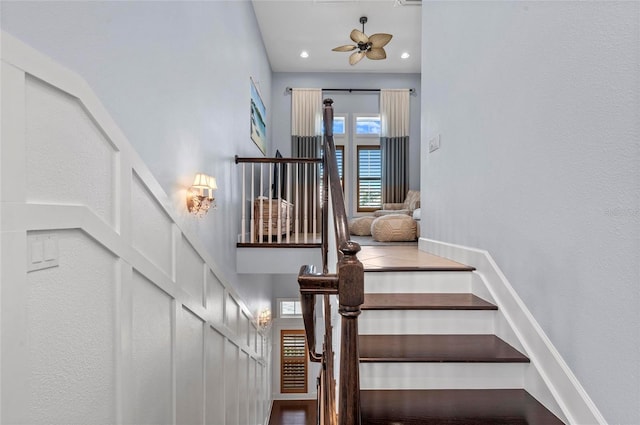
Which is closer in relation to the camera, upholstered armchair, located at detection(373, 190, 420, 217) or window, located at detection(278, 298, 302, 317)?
upholstered armchair, located at detection(373, 190, 420, 217)

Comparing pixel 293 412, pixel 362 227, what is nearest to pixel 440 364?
pixel 362 227

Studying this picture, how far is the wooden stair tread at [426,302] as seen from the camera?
1.87 metres

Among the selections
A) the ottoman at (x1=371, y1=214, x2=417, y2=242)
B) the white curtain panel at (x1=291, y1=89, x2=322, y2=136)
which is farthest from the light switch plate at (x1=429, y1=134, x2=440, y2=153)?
the white curtain panel at (x1=291, y1=89, x2=322, y2=136)

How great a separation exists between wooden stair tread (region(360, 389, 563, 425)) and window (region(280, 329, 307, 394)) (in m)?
5.48

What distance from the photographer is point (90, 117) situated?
4.43 feet

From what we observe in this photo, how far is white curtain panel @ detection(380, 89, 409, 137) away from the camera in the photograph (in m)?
6.94

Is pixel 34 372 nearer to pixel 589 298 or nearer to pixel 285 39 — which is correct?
pixel 589 298

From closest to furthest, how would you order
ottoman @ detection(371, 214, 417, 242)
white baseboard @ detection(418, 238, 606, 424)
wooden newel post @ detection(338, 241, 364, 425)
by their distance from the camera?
wooden newel post @ detection(338, 241, 364, 425), white baseboard @ detection(418, 238, 606, 424), ottoman @ detection(371, 214, 417, 242)

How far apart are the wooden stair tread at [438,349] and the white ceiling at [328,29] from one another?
451 centimetres

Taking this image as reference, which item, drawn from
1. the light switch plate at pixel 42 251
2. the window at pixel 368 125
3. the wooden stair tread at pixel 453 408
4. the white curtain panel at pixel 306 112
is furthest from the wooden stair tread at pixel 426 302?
the window at pixel 368 125

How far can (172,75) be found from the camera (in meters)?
2.29

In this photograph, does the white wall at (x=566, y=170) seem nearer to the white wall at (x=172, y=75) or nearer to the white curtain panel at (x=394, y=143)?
the white wall at (x=172, y=75)

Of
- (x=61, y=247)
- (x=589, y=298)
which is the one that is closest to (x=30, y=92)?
(x=61, y=247)

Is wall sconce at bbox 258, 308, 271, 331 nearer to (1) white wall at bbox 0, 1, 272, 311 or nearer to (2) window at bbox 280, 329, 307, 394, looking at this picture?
(1) white wall at bbox 0, 1, 272, 311
